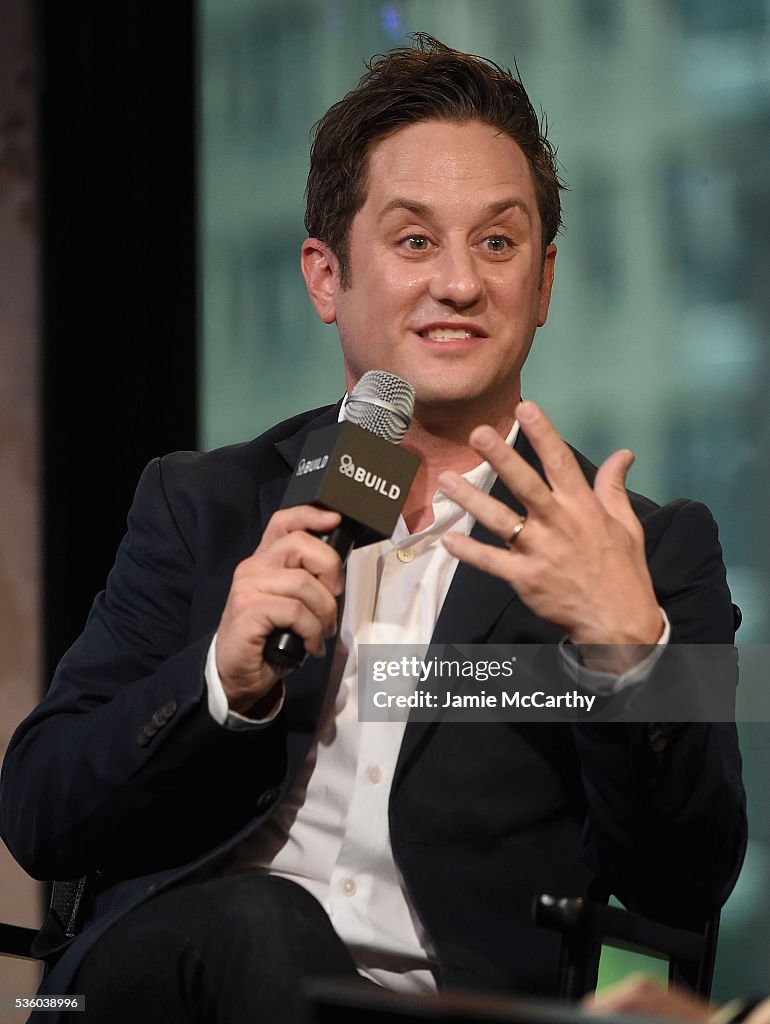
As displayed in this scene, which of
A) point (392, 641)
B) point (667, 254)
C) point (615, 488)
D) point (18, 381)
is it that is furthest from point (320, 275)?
point (18, 381)

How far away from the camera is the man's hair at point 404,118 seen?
1798 mm

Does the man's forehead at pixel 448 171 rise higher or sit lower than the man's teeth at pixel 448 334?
higher

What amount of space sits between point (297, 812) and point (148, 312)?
1.74 metres

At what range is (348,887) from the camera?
149cm

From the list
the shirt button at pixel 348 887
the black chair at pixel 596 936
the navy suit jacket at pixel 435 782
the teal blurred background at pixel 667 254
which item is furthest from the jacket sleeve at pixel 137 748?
the teal blurred background at pixel 667 254

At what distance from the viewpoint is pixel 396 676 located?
62.1 inches

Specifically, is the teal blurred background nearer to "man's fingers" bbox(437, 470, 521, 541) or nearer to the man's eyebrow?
the man's eyebrow

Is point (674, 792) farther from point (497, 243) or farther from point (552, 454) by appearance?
point (497, 243)

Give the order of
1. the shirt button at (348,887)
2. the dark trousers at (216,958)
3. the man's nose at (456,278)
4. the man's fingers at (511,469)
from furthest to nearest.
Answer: the man's nose at (456,278)
the shirt button at (348,887)
the man's fingers at (511,469)
the dark trousers at (216,958)

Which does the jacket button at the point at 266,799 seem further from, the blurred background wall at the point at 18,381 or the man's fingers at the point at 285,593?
the blurred background wall at the point at 18,381

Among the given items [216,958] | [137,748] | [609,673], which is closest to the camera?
[216,958]

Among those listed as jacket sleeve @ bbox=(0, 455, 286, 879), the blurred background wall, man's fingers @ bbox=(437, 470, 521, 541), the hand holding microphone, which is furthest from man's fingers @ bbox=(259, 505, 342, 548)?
the blurred background wall

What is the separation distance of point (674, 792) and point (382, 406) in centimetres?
50

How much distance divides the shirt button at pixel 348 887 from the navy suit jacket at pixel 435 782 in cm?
6
